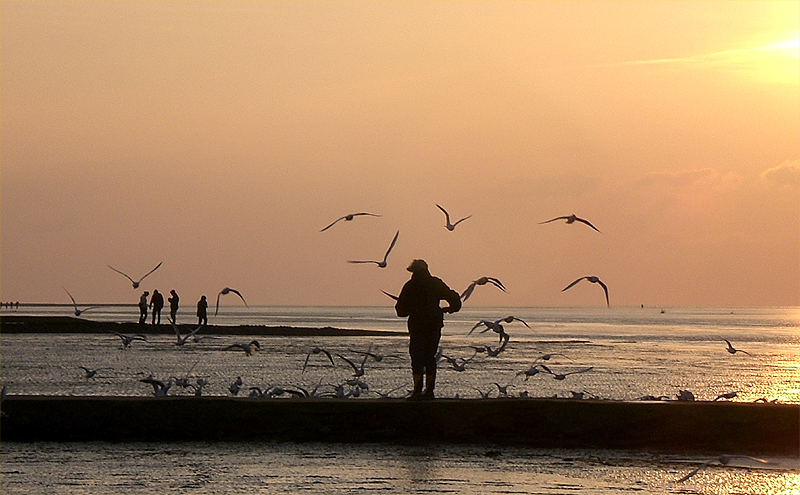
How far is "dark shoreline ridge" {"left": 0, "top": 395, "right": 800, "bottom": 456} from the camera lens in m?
14.4

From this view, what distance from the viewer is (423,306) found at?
49.2ft

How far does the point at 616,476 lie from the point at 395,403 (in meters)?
3.02

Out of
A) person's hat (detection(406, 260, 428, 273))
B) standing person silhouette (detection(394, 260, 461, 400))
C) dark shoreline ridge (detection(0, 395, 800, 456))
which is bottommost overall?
dark shoreline ridge (detection(0, 395, 800, 456))

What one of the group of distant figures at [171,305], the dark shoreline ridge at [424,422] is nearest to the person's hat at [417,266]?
the dark shoreline ridge at [424,422]

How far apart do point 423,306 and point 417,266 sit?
0.50 meters

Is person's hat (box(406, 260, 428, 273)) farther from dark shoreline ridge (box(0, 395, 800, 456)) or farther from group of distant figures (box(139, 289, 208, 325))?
group of distant figures (box(139, 289, 208, 325))

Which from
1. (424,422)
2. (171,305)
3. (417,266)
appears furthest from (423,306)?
(171,305)

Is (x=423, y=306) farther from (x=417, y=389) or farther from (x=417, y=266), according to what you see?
(x=417, y=389)

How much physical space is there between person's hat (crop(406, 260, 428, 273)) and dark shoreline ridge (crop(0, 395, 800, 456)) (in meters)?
1.63

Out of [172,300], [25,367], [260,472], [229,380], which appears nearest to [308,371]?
[229,380]

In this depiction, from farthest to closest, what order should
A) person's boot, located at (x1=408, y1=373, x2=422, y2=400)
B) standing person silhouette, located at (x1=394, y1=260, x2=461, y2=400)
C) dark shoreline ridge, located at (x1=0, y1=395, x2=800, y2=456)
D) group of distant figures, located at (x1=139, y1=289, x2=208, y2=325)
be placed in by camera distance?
1. group of distant figures, located at (x1=139, y1=289, x2=208, y2=325)
2. person's boot, located at (x1=408, y1=373, x2=422, y2=400)
3. standing person silhouette, located at (x1=394, y1=260, x2=461, y2=400)
4. dark shoreline ridge, located at (x1=0, y1=395, x2=800, y2=456)

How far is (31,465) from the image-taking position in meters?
13.1

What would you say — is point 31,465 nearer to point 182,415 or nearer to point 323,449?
point 182,415

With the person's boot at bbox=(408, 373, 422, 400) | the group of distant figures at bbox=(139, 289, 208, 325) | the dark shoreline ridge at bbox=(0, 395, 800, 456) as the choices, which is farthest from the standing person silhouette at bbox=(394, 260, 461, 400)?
the group of distant figures at bbox=(139, 289, 208, 325)
